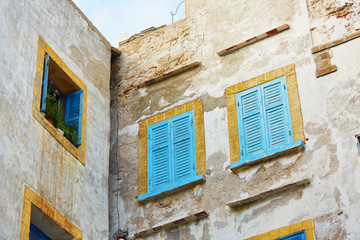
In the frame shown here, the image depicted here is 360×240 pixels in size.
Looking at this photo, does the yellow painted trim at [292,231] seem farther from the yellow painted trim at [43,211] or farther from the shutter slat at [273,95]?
the yellow painted trim at [43,211]

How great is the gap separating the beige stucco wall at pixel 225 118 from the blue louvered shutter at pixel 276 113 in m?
0.28

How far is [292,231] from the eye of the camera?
37.5ft

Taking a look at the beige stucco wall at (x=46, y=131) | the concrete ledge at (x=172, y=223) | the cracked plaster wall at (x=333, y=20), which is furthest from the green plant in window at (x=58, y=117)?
the cracked plaster wall at (x=333, y=20)

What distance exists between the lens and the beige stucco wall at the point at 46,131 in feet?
36.8

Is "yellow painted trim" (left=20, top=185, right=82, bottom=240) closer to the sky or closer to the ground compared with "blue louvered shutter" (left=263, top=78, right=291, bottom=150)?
closer to the ground

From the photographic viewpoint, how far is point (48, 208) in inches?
460

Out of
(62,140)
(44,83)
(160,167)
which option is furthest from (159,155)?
(44,83)

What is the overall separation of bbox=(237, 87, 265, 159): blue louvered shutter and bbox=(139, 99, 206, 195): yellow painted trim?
2.29ft

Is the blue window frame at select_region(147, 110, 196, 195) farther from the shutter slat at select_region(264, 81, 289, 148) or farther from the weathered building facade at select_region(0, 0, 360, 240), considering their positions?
the shutter slat at select_region(264, 81, 289, 148)

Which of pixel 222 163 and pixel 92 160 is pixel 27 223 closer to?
pixel 92 160

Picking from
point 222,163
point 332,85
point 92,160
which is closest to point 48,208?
point 92,160

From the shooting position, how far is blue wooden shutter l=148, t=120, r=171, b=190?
43.2ft

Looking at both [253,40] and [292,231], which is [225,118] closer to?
[253,40]

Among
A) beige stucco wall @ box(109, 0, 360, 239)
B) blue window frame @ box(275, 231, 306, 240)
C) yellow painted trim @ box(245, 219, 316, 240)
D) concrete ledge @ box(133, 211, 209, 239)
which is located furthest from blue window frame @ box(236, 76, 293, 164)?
blue window frame @ box(275, 231, 306, 240)
